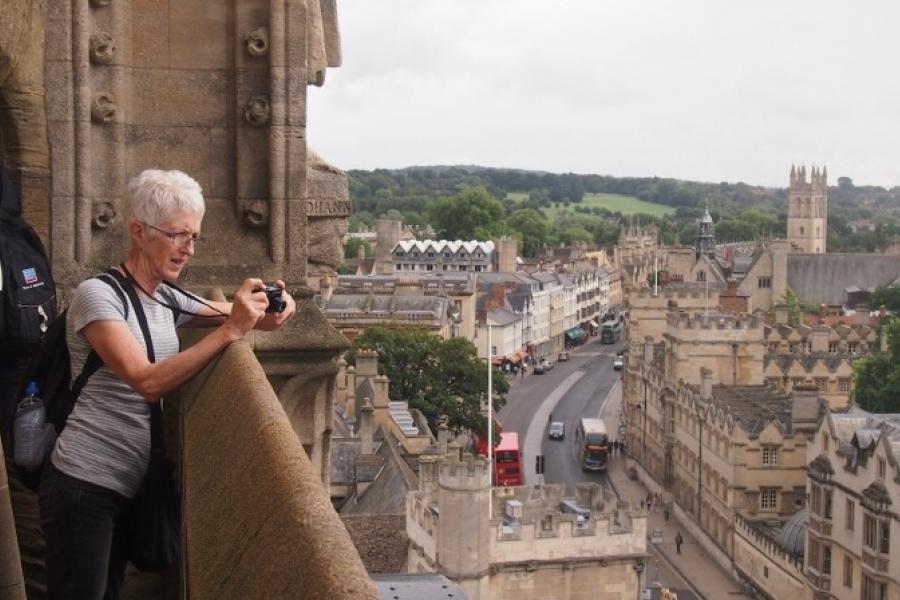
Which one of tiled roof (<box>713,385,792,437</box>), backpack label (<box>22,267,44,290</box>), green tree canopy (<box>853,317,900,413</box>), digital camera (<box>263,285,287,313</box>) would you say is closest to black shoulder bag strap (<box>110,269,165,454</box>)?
digital camera (<box>263,285,287,313</box>)

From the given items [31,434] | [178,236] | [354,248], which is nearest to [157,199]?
[178,236]

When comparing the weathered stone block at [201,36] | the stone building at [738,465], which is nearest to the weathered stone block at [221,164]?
the weathered stone block at [201,36]

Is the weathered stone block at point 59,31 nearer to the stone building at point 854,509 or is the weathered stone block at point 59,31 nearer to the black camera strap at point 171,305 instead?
the black camera strap at point 171,305

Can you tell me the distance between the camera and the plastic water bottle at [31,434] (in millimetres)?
4457

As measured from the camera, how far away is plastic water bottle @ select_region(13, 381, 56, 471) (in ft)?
14.6

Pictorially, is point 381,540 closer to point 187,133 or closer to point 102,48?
point 187,133

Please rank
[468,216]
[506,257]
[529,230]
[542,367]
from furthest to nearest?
[529,230], [468,216], [506,257], [542,367]

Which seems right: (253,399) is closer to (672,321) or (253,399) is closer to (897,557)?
(897,557)

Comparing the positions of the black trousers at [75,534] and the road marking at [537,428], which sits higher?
the black trousers at [75,534]

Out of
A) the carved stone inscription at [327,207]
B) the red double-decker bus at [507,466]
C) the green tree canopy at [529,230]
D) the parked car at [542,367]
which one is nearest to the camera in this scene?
the carved stone inscription at [327,207]

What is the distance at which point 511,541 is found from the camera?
2525 cm

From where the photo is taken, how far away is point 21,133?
264 inches

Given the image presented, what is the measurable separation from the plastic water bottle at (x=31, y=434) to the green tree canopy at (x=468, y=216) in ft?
451

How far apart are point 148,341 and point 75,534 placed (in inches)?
25.6
